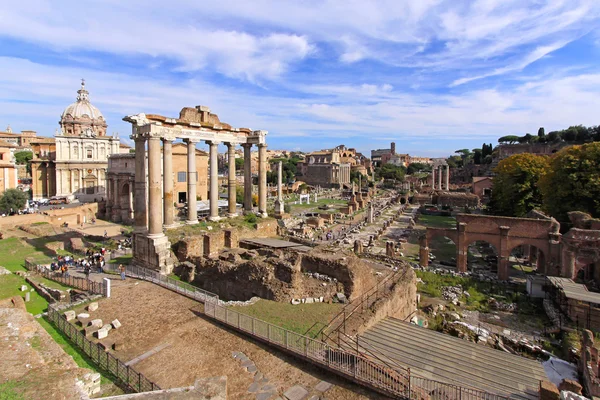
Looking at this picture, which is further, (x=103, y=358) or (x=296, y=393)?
(x=103, y=358)

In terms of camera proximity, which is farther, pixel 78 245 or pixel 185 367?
pixel 78 245

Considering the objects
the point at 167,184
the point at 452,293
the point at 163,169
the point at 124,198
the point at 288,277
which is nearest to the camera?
the point at 288,277

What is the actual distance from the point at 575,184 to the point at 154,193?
2921 cm

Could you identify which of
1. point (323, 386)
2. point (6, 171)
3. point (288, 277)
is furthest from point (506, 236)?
point (6, 171)

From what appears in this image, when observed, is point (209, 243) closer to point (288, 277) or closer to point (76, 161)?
point (288, 277)

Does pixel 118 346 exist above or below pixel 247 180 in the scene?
below

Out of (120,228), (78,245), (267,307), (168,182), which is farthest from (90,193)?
(267,307)

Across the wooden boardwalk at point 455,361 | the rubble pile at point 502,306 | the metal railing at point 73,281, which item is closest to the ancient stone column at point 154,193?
the metal railing at point 73,281

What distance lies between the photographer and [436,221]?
48750 mm

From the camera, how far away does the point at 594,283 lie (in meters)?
20.7

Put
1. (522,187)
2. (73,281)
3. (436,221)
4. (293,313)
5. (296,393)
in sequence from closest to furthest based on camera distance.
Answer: (296,393) < (293,313) < (73,281) < (522,187) < (436,221)

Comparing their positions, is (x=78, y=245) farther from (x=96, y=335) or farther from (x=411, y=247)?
(x=411, y=247)

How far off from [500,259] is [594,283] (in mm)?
4937

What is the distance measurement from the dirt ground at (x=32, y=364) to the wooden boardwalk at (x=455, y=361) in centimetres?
747
